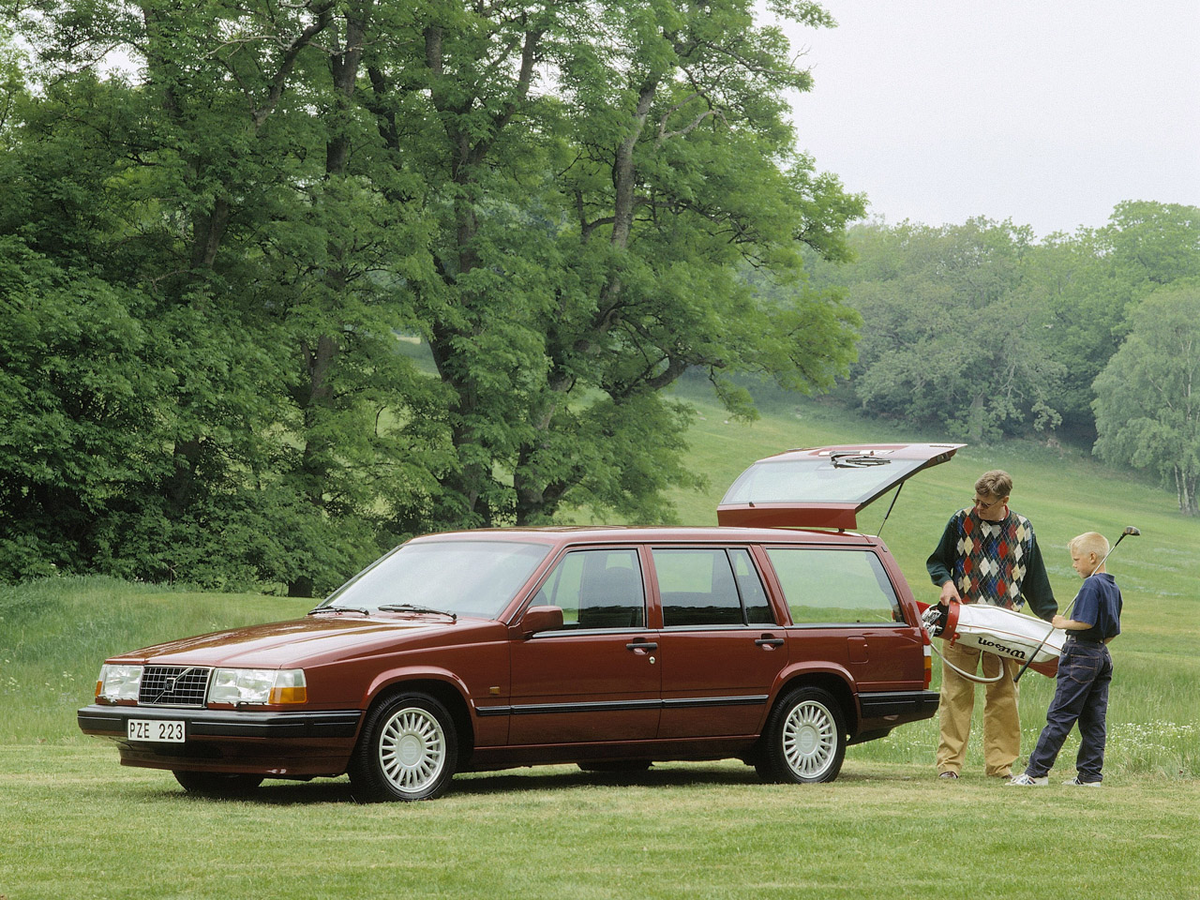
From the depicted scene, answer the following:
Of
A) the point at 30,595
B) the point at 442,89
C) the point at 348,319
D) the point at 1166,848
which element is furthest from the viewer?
the point at 442,89

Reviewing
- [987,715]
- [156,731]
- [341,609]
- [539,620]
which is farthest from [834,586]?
[156,731]

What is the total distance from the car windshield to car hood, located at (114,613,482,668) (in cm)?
27

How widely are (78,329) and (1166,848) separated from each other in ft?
73.2

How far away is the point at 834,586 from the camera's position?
10.8 meters

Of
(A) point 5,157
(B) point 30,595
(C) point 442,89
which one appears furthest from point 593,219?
(B) point 30,595

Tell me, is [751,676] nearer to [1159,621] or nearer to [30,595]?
[30,595]

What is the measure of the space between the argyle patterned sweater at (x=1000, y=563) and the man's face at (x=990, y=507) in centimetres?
6

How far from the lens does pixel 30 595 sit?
23.1m

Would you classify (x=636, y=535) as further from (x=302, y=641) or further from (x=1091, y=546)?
(x=1091, y=546)

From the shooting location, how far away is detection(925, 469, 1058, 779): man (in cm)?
1079

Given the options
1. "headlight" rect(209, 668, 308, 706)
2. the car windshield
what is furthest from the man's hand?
"headlight" rect(209, 668, 308, 706)

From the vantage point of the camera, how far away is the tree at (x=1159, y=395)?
295ft

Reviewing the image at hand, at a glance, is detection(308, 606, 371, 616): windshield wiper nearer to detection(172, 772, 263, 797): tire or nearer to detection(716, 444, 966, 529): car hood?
detection(172, 772, 263, 797): tire

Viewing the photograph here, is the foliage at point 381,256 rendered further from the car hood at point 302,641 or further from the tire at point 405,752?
the tire at point 405,752
